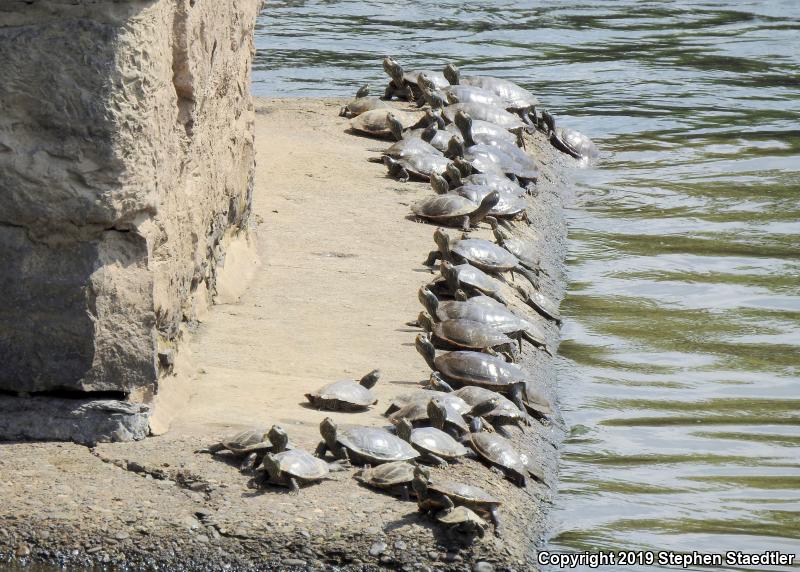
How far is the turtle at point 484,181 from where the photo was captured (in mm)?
8492

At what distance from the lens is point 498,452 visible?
4.69 meters

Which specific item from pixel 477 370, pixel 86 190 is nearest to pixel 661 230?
pixel 477 370

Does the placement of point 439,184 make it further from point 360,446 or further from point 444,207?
point 360,446

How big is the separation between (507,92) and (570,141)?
2.57 feet

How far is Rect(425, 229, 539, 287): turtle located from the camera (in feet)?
22.6

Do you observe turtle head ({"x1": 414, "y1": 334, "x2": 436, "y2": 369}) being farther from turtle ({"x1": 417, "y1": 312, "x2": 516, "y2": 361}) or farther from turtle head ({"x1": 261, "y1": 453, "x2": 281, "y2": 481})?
turtle head ({"x1": 261, "y1": 453, "x2": 281, "y2": 481})

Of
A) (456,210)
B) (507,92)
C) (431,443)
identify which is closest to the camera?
(431,443)

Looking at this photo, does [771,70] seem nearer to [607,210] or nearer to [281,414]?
[607,210]

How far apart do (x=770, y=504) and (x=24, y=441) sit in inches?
101

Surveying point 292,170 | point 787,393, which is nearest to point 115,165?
point 787,393

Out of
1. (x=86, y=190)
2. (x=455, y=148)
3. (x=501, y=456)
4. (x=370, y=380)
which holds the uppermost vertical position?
(x=86, y=190)

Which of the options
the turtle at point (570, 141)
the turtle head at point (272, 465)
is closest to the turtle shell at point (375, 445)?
the turtle head at point (272, 465)

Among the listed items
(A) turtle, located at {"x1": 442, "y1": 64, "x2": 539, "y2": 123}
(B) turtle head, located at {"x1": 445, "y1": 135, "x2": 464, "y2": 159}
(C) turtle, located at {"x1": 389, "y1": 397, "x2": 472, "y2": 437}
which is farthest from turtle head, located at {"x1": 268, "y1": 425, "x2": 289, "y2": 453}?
(A) turtle, located at {"x1": 442, "y1": 64, "x2": 539, "y2": 123}

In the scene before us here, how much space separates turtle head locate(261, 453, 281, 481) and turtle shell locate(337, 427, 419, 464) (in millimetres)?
328
